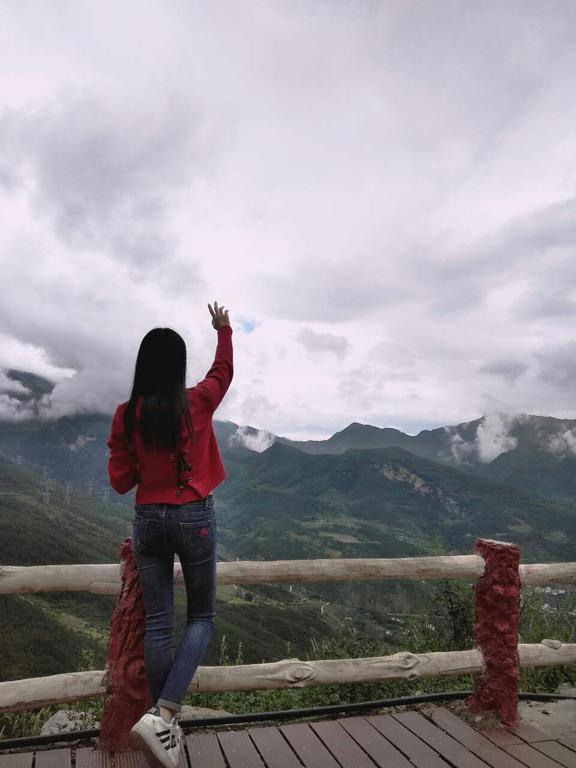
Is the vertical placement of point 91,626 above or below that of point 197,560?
below

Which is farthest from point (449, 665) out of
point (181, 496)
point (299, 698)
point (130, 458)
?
point (130, 458)

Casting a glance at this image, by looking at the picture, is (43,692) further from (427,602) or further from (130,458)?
(427,602)

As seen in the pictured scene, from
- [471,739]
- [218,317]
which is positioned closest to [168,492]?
[218,317]

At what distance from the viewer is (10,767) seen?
9.55 feet

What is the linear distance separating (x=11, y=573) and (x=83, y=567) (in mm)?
413

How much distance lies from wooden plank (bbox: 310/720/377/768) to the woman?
1150 mm

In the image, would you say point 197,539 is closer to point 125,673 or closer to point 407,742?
point 125,673

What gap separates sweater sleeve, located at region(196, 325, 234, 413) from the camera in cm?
291

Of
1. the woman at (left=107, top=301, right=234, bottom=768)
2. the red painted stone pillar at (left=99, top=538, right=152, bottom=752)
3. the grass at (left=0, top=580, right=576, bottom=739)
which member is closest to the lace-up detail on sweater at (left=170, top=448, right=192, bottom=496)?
the woman at (left=107, top=301, right=234, bottom=768)

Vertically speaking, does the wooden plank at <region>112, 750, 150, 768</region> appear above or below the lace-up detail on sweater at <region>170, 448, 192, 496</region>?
below

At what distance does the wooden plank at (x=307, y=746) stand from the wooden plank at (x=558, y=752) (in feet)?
4.52

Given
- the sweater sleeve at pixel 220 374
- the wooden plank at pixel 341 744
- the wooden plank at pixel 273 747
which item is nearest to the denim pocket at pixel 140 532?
the sweater sleeve at pixel 220 374

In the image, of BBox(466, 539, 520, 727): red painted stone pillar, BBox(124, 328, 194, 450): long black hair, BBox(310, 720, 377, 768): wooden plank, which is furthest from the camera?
BBox(466, 539, 520, 727): red painted stone pillar

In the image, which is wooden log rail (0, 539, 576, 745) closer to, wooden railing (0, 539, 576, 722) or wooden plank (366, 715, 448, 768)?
wooden railing (0, 539, 576, 722)
